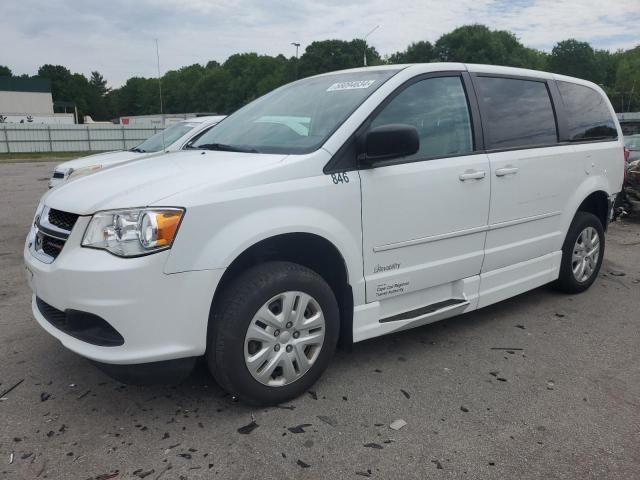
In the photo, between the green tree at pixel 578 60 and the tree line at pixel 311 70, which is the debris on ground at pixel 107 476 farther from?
the green tree at pixel 578 60

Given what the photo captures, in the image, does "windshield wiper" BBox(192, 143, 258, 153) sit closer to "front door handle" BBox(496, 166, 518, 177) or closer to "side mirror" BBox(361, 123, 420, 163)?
"side mirror" BBox(361, 123, 420, 163)

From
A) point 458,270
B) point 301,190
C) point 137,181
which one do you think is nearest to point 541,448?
point 458,270

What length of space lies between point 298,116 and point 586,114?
9.31ft

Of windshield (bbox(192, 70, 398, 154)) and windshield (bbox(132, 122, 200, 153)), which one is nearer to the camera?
windshield (bbox(192, 70, 398, 154))

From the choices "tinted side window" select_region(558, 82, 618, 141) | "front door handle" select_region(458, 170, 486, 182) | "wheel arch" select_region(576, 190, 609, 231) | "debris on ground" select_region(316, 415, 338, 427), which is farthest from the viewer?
"wheel arch" select_region(576, 190, 609, 231)

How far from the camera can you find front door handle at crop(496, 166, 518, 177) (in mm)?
3937

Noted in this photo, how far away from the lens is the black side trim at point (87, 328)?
2693 millimetres

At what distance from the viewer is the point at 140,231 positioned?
8.60 feet

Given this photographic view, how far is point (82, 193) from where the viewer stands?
9.75ft

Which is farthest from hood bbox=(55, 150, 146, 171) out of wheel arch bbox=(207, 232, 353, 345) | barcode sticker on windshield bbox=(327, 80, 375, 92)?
wheel arch bbox=(207, 232, 353, 345)

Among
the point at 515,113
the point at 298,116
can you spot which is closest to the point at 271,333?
the point at 298,116

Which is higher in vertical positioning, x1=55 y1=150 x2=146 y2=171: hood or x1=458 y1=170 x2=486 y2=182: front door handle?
x1=55 y1=150 x2=146 y2=171: hood

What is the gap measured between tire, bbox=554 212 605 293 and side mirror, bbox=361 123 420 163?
234cm

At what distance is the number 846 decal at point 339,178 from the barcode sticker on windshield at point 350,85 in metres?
0.73
